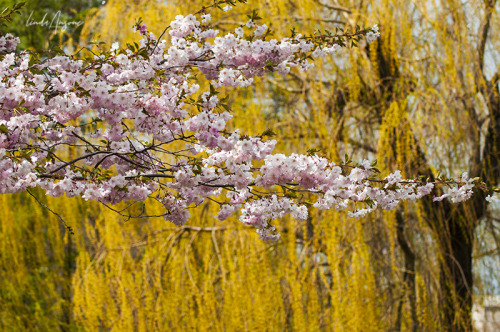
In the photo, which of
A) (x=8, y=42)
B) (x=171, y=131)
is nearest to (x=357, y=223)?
(x=171, y=131)

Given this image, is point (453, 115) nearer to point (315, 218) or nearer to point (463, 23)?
point (463, 23)

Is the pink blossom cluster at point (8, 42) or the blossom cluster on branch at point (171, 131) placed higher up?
the pink blossom cluster at point (8, 42)

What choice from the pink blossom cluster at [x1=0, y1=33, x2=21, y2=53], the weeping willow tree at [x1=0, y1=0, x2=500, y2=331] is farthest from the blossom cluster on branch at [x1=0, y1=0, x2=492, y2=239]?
the weeping willow tree at [x1=0, y1=0, x2=500, y2=331]

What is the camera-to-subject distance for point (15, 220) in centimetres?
617

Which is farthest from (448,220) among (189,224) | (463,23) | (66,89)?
(66,89)

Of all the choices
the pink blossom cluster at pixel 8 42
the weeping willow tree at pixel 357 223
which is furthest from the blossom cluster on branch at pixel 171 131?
the weeping willow tree at pixel 357 223

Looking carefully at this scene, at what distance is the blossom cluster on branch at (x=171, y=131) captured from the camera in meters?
1.82

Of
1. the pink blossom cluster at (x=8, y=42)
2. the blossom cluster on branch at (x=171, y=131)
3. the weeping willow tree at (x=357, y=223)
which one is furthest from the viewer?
the weeping willow tree at (x=357, y=223)

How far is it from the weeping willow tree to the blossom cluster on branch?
1.33 metres

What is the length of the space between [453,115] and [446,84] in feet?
0.70

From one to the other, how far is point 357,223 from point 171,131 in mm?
2078

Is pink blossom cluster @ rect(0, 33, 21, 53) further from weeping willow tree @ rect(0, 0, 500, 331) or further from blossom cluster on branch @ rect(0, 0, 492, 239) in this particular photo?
weeping willow tree @ rect(0, 0, 500, 331)

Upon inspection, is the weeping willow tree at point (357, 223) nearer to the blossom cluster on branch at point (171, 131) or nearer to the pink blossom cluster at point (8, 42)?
the blossom cluster on branch at point (171, 131)

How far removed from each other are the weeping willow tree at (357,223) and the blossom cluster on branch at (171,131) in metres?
1.33
